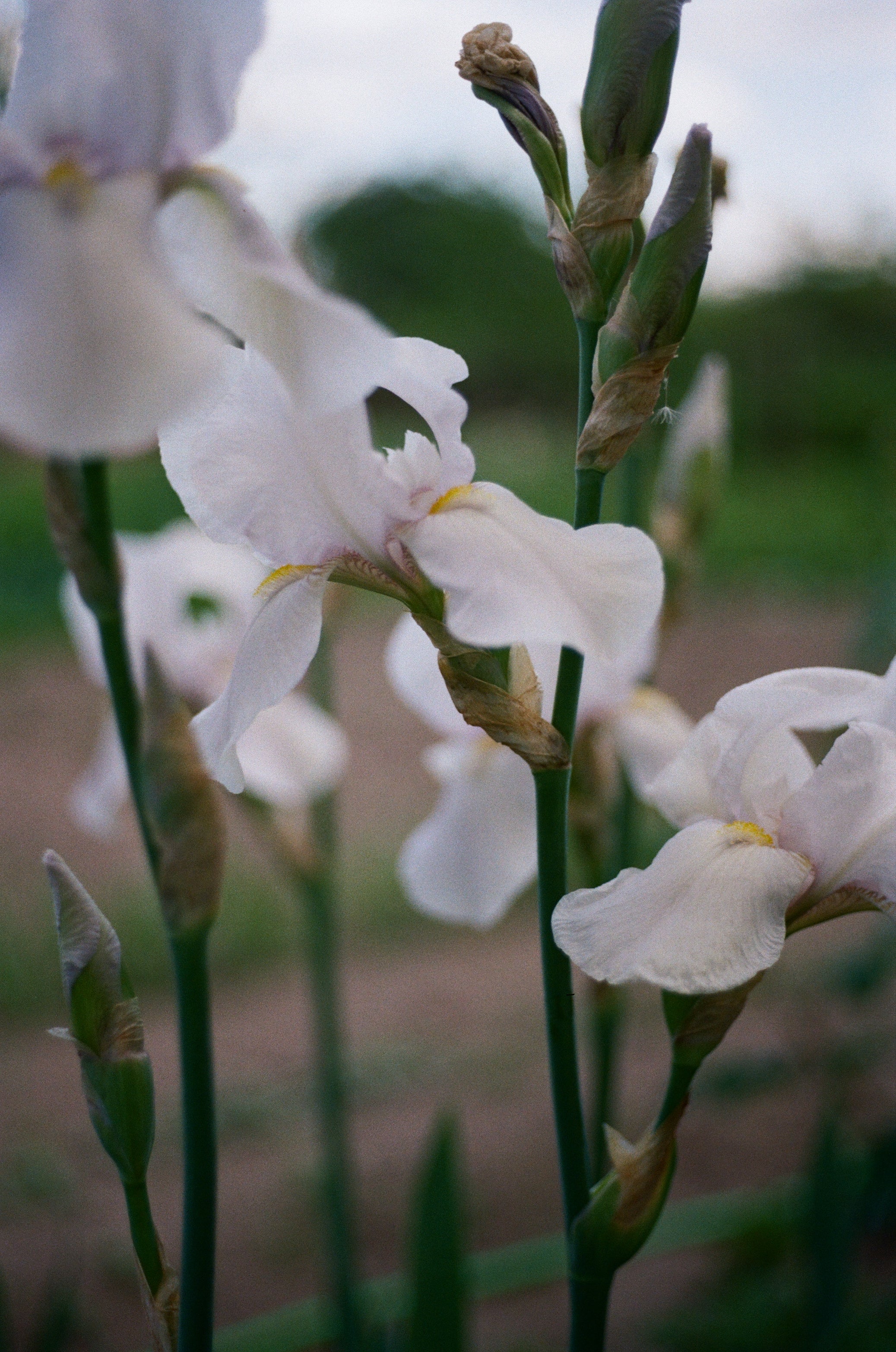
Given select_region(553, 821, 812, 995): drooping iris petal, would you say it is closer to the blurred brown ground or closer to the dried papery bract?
the dried papery bract

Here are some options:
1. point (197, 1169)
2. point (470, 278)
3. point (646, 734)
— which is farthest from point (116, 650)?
point (470, 278)

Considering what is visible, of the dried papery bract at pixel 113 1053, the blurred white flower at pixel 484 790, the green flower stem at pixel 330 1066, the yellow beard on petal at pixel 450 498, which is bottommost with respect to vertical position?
the green flower stem at pixel 330 1066

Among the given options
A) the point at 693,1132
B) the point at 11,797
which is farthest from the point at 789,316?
the point at 693,1132

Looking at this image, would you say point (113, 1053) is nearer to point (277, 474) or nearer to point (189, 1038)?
point (189, 1038)

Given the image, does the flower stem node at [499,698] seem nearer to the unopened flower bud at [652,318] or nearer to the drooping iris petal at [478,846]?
the unopened flower bud at [652,318]

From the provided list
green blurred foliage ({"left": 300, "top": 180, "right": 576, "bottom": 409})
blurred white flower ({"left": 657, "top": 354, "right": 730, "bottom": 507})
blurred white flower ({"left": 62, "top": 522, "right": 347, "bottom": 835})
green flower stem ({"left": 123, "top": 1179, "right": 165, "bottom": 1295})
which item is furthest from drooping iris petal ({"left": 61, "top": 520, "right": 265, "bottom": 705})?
green blurred foliage ({"left": 300, "top": 180, "right": 576, "bottom": 409})

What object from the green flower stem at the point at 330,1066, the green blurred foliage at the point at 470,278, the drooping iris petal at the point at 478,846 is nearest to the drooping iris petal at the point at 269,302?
the drooping iris petal at the point at 478,846
